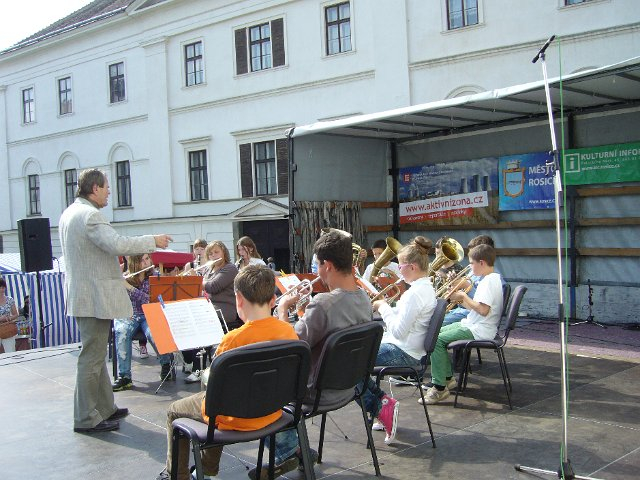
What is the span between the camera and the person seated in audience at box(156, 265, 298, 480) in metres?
3.74

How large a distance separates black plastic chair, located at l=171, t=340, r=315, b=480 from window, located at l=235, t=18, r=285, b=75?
16502 millimetres

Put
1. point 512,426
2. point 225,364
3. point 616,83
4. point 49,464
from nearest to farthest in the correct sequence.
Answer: point 225,364, point 49,464, point 512,426, point 616,83

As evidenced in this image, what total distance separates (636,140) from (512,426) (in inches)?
236

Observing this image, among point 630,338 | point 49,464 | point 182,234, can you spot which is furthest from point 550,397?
point 182,234

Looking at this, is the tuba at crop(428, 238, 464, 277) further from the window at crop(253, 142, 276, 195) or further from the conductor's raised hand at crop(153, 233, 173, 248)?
the window at crop(253, 142, 276, 195)

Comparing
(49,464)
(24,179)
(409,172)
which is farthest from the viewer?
(24,179)

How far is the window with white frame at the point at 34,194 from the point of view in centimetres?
2722

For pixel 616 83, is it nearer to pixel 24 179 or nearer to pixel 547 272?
pixel 547 272

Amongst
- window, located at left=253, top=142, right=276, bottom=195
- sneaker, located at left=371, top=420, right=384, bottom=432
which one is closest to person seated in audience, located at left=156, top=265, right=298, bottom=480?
sneaker, located at left=371, top=420, right=384, bottom=432

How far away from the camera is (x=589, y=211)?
10273 mm

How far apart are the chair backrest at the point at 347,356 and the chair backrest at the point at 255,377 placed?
1.24 feet

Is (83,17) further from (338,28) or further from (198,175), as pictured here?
(338,28)

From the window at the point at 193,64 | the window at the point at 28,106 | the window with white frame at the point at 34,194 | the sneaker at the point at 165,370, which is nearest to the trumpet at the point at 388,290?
the sneaker at the point at 165,370

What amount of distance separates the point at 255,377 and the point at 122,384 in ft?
13.9
